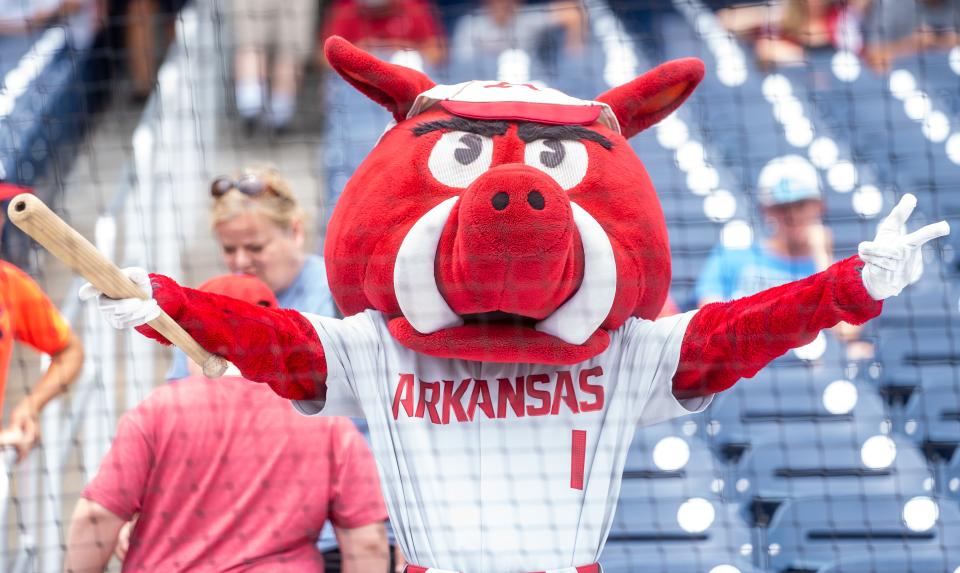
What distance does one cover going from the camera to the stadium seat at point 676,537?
2.63 m

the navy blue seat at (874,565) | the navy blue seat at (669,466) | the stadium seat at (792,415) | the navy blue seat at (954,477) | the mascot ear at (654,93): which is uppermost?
the mascot ear at (654,93)

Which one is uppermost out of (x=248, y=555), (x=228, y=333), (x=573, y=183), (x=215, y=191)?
(x=215, y=191)

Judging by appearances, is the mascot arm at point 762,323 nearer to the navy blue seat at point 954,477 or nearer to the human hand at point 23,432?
the navy blue seat at point 954,477

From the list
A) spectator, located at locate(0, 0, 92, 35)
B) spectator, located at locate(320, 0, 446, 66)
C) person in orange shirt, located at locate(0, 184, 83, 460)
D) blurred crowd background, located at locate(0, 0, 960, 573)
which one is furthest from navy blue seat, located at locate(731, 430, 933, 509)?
spectator, located at locate(0, 0, 92, 35)

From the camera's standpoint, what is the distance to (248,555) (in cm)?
220

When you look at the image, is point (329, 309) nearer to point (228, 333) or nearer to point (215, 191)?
point (215, 191)

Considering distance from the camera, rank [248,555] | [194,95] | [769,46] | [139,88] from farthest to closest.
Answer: [139,88]
[769,46]
[194,95]
[248,555]

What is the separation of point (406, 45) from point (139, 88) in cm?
130

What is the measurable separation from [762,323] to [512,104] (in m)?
0.53

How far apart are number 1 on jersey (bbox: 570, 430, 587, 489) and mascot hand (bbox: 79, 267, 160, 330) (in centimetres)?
68

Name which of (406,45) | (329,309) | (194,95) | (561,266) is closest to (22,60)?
(194,95)

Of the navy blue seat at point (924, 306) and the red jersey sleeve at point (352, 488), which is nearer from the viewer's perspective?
the red jersey sleeve at point (352, 488)

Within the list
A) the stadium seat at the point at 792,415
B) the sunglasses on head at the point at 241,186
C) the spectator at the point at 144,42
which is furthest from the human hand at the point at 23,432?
the spectator at the point at 144,42

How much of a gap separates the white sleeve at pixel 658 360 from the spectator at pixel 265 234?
0.91 meters
